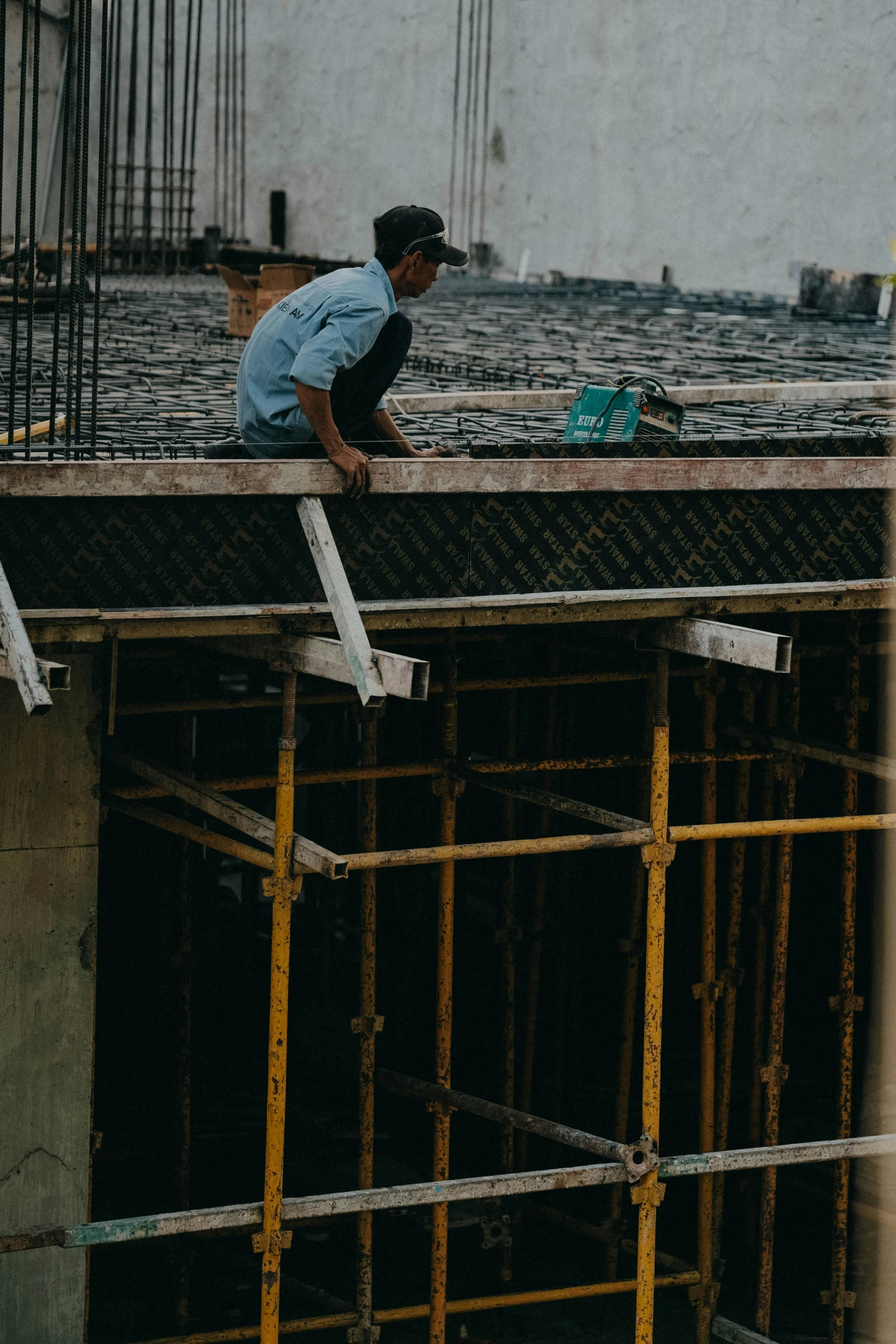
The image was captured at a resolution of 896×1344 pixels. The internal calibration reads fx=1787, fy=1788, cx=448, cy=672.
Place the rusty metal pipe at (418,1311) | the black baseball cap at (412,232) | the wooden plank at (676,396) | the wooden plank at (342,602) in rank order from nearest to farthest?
1. the wooden plank at (342,602)
2. the black baseball cap at (412,232)
3. the rusty metal pipe at (418,1311)
4. the wooden plank at (676,396)

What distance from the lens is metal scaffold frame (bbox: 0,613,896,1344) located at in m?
6.32

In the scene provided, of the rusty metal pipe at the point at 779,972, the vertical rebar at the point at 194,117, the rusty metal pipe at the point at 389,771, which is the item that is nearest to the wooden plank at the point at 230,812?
the rusty metal pipe at the point at 389,771

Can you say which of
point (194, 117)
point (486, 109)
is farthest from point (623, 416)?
point (486, 109)

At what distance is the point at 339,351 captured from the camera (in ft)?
18.9

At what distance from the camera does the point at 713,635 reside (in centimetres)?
639

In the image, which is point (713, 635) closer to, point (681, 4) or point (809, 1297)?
point (809, 1297)

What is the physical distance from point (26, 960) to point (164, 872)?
298 cm

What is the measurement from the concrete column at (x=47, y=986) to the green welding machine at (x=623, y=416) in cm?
215

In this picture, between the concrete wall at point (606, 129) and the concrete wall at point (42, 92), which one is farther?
the concrete wall at point (42, 92)

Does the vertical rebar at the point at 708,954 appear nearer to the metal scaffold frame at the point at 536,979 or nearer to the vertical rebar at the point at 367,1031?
the metal scaffold frame at the point at 536,979

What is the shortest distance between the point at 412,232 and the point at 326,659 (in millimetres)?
1476

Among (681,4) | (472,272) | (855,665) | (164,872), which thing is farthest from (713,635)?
(472,272)

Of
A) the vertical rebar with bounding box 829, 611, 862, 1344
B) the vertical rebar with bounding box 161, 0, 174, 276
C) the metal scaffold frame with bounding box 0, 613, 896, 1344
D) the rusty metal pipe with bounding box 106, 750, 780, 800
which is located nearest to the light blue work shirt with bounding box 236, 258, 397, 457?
the metal scaffold frame with bounding box 0, 613, 896, 1344

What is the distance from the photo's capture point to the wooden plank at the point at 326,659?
533cm
